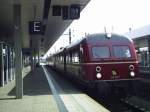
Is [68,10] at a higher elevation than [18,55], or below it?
higher

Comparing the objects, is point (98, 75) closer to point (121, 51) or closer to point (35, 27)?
point (121, 51)

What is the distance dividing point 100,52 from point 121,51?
3.08 ft

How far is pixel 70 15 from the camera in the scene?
23391mm

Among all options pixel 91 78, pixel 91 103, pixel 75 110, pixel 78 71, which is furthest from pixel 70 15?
pixel 75 110

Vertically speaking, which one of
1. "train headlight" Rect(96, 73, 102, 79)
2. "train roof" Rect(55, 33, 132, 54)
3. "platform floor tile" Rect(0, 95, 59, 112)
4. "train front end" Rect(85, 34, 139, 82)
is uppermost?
"train roof" Rect(55, 33, 132, 54)

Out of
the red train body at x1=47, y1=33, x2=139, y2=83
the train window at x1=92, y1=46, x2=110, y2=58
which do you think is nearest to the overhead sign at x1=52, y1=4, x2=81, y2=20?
the red train body at x1=47, y1=33, x2=139, y2=83

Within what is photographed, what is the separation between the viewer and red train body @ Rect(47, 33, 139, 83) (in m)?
20.0

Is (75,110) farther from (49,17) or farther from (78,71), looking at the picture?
(49,17)

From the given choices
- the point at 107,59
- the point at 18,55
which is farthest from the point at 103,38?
the point at 18,55

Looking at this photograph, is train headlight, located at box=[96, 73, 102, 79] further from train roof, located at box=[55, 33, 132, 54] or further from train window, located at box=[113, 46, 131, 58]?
train roof, located at box=[55, 33, 132, 54]

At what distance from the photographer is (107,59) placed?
2031cm

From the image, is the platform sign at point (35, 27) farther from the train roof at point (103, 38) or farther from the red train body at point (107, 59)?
the train roof at point (103, 38)

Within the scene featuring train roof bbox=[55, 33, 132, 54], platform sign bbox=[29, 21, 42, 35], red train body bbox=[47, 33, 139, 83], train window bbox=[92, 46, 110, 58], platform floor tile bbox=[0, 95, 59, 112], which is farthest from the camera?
platform sign bbox=[29, 21, 42, 35]

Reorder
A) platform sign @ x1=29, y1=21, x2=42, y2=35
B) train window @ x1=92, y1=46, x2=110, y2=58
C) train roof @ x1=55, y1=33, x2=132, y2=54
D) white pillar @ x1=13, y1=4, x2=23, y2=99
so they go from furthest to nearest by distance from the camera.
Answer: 1. platform sign @ x1=29, y1=21, x2=42, y2=35
2. train roof @ x1=55, y1=33, x2=132, y2=54
3. train window @ x1=92, y1=46, x2=110, y2=58
4. white pillar @ x1=13, y1=4, x2=23, y2=99
